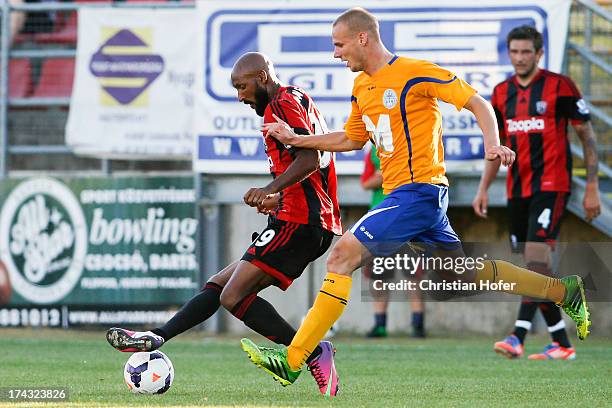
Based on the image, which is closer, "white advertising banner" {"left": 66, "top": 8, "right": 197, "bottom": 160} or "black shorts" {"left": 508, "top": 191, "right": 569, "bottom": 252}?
"black shorts" {"left": 508, "top": 191, "right": 569, "bottom": 252}

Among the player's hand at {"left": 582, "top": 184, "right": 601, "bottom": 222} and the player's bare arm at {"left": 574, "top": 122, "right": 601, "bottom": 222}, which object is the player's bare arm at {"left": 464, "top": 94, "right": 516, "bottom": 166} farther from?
the player's hand at {"left": 582, "top": 184, "right": 601, "bottom": 222}

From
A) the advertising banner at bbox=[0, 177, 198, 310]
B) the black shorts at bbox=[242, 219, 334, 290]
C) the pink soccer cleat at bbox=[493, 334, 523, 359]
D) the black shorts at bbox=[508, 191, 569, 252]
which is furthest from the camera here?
the advertising banner at bbox=[0, 177, 198, 310]

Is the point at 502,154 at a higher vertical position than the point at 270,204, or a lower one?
higher

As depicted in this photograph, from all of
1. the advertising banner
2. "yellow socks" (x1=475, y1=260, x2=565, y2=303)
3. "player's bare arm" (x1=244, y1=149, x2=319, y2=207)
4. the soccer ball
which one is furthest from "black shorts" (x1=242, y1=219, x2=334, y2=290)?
the advertising banner

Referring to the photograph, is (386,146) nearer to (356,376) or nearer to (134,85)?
(356,376)

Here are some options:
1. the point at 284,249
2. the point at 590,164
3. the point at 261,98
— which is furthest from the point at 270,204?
the point at 590,164

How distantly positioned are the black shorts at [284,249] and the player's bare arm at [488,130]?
1201 mm

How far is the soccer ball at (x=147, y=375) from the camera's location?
6828mm

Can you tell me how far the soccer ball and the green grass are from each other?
0.30 ft

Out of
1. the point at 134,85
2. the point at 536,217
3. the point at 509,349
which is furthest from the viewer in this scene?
the point at 134,85

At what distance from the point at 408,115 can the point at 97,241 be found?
22.8ft

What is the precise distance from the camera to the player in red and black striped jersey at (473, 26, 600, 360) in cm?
984

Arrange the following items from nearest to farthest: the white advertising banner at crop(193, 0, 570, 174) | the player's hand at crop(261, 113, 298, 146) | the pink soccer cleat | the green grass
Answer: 1. the green grass
2. the player's hand at crop(261, 113, 298, 146)
3. the pink soccer cleat
4. the white advertising banner at crop(193, 0, 570, 174)

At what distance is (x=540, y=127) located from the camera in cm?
1008
